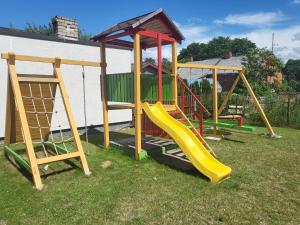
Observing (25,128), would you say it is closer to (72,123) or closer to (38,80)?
(72,123)

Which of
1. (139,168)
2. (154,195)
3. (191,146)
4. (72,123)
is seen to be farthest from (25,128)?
(191,146)

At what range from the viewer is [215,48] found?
304 feet

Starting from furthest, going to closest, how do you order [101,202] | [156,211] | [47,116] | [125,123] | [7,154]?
[125,123] < [7,154] < [47,116] < [101,202] < [156,211]

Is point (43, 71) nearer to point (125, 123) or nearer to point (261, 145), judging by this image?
point (125, 123)

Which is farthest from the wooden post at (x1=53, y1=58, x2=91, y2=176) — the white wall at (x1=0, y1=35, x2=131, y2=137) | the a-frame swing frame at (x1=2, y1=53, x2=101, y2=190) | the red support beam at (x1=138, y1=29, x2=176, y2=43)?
the white wall at (x1=0, y1=35, x2=131, y2=137)

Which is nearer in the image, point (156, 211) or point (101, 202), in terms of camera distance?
point (156, 211)

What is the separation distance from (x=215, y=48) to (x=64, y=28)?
8835 cm

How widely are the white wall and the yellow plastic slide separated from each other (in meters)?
4.21

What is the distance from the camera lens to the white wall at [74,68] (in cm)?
836

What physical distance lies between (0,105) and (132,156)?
4572 mm

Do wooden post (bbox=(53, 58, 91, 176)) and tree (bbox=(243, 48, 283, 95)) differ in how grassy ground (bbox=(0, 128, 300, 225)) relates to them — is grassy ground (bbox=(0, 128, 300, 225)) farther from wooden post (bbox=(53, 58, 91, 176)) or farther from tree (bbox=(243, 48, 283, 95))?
tree (bbox=(243, 48, 283, 95))

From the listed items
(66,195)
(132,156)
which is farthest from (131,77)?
(66,195)

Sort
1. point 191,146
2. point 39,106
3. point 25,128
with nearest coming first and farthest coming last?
point 25,128, point 191,146, point 39,106

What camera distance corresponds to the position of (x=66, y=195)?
15.3 feet
